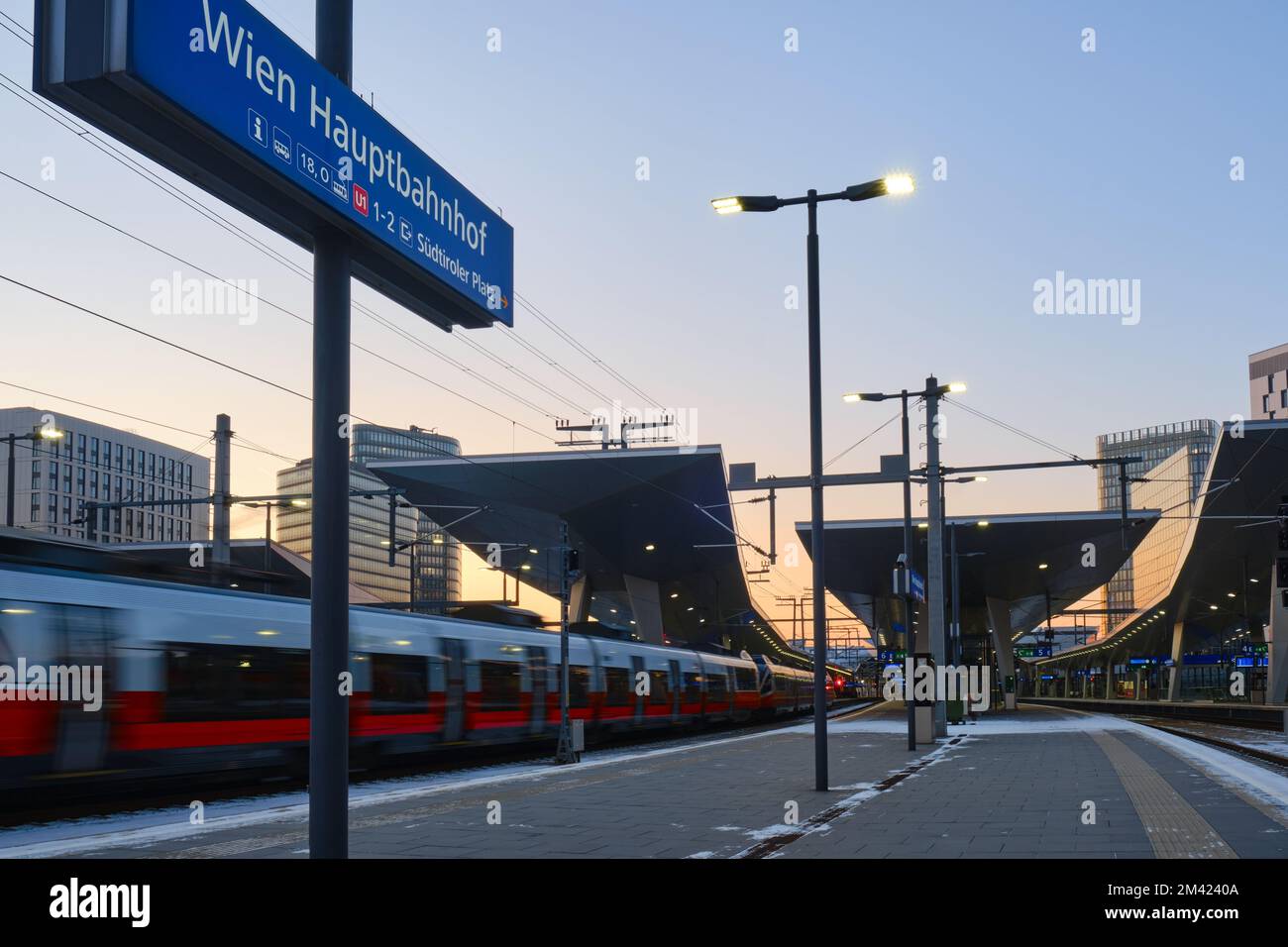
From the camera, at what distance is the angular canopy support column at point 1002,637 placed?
7775 cm

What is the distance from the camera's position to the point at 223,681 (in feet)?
58.9

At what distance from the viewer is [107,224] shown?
16.8 m

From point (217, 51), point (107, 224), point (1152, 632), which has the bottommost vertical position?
point (1152, 632)

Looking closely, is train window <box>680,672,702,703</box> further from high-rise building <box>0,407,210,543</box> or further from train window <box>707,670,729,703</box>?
high-rise building <box>0,407,210,543</box>

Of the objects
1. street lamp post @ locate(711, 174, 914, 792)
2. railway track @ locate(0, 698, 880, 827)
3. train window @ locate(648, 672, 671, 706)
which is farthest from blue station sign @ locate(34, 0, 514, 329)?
train window @ locate(648, 672, 671, 706)

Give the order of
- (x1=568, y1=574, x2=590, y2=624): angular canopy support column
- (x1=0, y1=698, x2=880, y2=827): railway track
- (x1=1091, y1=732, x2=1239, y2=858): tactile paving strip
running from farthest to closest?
(x1=568, y1=574, x2=590, y2=624): angular canopy support column < (x1=0, y1=698, x2=880, y2=827): railway track < (x1=1091, y1=732, x2=1239, y2=858): tactile paving strip

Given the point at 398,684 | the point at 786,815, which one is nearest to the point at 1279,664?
the point at 398,684

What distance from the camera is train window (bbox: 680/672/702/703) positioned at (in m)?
42.7

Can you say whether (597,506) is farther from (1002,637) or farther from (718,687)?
(1002,637)

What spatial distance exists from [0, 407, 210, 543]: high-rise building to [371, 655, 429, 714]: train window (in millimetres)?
119604
